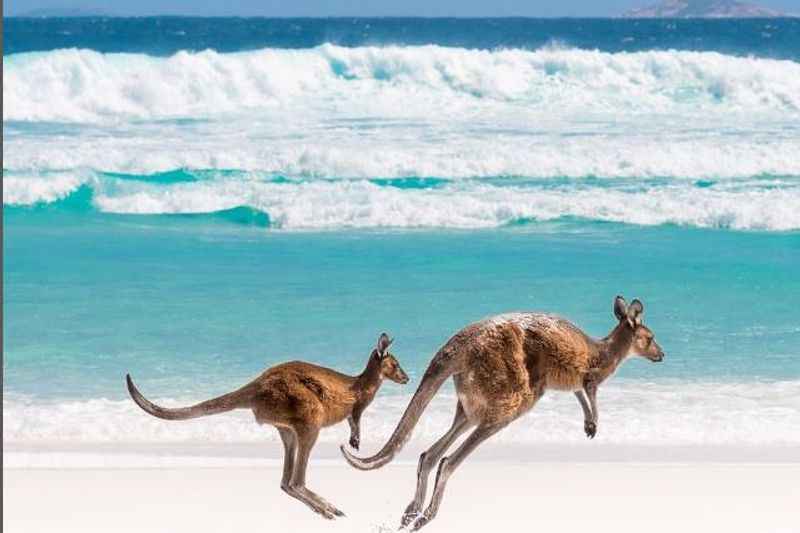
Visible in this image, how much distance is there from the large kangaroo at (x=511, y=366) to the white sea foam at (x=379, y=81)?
85.1ft

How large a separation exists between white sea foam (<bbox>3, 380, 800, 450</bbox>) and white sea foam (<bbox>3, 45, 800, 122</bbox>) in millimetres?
21067

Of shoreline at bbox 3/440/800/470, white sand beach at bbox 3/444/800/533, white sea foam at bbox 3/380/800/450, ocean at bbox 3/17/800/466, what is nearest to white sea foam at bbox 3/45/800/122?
ocean at bbox 3/17/800/466

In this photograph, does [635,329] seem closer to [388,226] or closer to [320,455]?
[320,455]

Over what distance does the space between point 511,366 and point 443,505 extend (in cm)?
161

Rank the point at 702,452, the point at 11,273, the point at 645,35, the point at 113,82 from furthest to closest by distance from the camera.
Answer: the point at 645,35 < the point at 113,82 < the point at 11,273 < the point at 702,452

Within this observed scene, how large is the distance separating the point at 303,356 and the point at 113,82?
23850 mm

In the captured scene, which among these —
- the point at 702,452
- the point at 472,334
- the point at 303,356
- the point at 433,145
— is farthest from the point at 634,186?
the point at 472,334

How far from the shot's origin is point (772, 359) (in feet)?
31.3

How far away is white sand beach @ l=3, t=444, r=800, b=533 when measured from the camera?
14.2 feet

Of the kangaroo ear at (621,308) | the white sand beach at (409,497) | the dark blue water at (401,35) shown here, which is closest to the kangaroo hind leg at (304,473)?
the white sand beach at (409,497)

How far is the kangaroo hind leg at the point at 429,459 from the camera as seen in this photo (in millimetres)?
3211

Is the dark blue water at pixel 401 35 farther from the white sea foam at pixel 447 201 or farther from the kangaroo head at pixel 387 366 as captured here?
the kangaroo head at pixel 387 366

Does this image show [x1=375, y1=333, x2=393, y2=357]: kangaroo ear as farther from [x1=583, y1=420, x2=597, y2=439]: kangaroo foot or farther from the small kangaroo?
[x1=583, y1=420, x2=597, y2=439]: kangaroo foot

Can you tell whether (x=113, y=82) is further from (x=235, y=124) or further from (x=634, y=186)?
(x=634, y=186)
